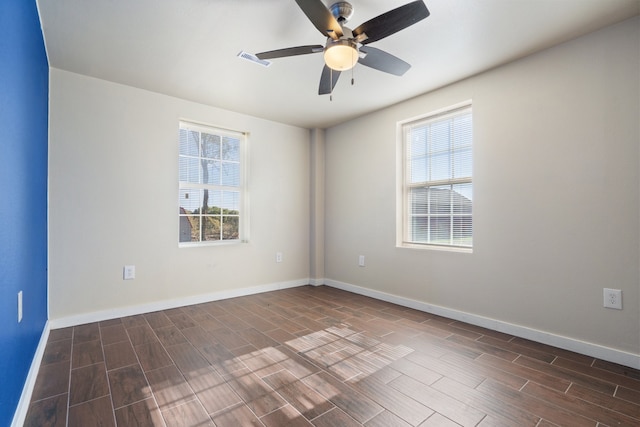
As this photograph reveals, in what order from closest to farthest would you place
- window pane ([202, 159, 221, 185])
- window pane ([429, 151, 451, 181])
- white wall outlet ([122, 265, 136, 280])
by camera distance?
white wall outlet ([122, 265, 136, 280]) < window pane ([429, 151, 451, 181]) < window pane ([202, 159, 221, 185])

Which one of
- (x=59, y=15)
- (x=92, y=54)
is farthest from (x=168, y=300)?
(x=59, y=15)

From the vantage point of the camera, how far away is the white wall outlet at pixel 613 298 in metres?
2.08

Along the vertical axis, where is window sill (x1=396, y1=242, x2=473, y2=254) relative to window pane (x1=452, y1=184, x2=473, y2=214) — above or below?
below

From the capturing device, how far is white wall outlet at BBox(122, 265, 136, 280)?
308 centimetres

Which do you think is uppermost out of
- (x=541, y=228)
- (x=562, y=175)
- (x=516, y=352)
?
(x=562, y=175)

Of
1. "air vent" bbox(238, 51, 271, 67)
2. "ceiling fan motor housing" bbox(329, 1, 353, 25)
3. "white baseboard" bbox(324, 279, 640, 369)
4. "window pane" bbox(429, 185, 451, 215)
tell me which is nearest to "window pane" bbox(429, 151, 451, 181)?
"window pane" bbox(429, 185, 451, 215)

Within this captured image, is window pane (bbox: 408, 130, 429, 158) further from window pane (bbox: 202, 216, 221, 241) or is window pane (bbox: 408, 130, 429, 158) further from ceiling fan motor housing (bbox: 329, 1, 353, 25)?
window pane (bbox: 202, 216, 221, 241)

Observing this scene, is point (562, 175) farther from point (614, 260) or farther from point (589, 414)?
point (589, 414)

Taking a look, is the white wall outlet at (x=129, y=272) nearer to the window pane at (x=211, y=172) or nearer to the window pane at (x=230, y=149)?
the window pane at (x=211, y=172)

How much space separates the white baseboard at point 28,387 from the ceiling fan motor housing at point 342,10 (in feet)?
8.74

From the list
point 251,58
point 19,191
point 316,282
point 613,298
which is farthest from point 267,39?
point 316,282

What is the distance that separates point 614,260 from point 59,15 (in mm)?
4082

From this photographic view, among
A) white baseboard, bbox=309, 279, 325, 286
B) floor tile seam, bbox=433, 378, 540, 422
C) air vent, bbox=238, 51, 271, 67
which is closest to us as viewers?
floor tile seam, bbox=433, 378, 540, 422

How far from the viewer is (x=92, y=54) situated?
8.19ft
